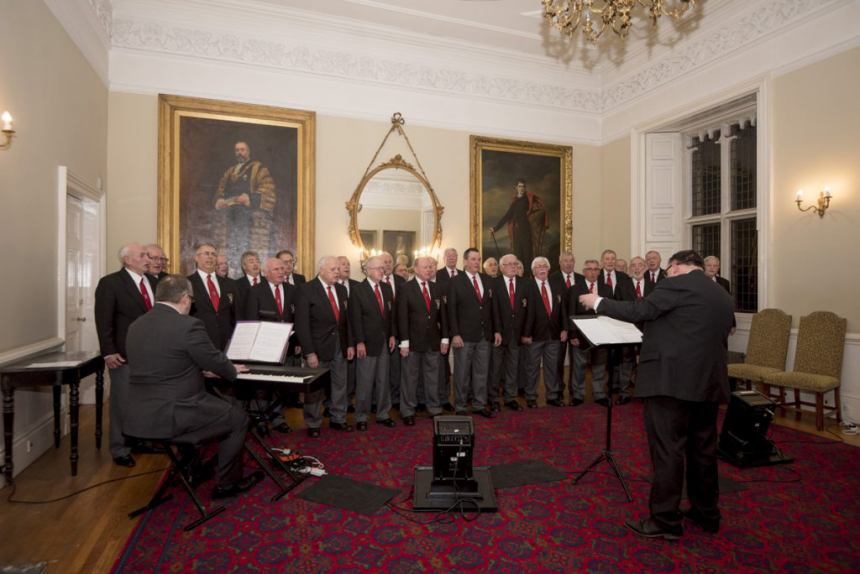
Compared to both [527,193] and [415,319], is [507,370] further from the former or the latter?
[527,193]

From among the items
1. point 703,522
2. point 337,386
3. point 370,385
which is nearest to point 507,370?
point 370,385

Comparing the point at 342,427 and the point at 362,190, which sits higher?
the point at 362,190

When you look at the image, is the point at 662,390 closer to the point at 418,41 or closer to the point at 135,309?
the point at 135,309

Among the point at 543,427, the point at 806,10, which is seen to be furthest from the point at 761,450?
the point at 806,10

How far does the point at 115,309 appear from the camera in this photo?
4.43 m

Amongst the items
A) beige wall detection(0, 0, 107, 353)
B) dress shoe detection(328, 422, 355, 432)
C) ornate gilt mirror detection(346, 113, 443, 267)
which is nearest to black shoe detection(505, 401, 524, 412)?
dress shoe detection(328, 422, 355, 432)

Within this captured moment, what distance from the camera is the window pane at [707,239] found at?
8.06 m

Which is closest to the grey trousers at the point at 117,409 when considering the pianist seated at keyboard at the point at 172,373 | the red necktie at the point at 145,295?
the red necktie at the point at 145,295

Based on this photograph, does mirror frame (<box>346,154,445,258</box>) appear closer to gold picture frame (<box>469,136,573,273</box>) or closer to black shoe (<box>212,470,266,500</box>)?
gold picture frame (<box>469,136,573,273</box>)

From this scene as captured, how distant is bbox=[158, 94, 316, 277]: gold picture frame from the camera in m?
6.85

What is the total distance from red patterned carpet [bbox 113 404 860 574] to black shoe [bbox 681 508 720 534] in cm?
6

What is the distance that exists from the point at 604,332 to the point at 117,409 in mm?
4064

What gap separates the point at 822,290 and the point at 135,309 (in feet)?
23.6

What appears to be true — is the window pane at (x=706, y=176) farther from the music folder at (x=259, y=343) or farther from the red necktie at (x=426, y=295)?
the music folder at (x=259, y=343)
